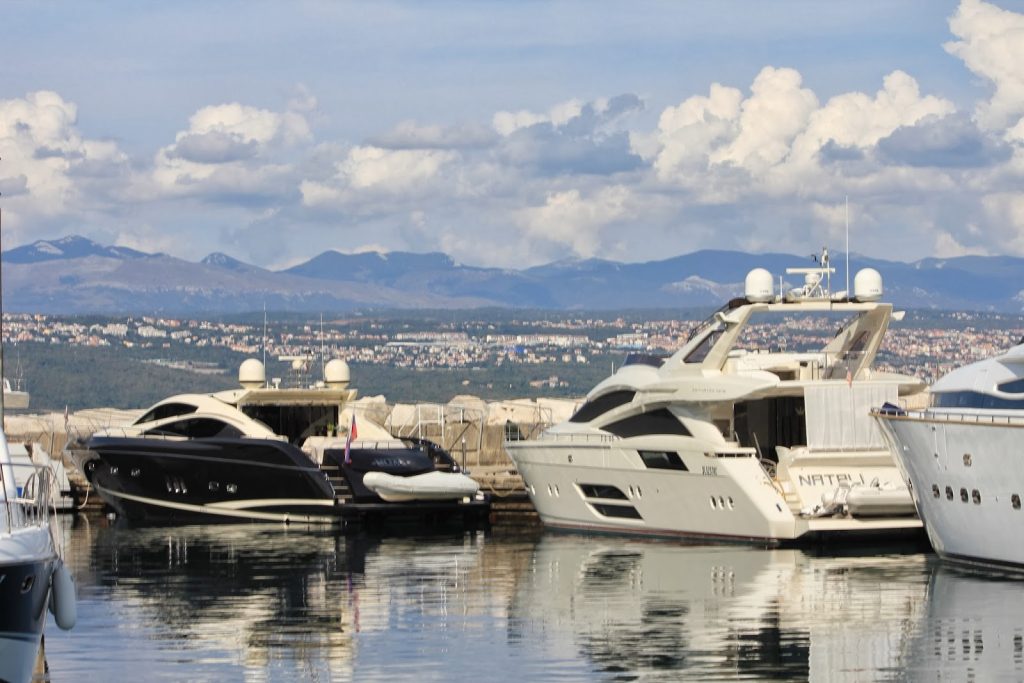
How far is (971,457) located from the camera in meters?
32.5

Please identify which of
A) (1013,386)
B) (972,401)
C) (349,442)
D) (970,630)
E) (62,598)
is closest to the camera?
(62,598)

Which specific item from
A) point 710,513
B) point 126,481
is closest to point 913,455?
point 710,513

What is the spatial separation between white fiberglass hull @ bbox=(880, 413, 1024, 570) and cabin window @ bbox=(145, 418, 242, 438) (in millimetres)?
16750

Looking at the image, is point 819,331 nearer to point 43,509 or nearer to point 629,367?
point 629,367

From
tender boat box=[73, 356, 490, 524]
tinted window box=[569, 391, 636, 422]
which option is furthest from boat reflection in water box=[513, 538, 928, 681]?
tender boat box=[73, 356, 490, 524]

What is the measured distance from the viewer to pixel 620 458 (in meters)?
40.4

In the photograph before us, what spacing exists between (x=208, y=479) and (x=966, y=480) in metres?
18.5

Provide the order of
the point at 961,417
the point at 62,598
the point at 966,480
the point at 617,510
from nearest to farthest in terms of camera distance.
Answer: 1. the point at 62,598
2. the point at 961,417
3. the point at 966,480
4. the point at 617,510

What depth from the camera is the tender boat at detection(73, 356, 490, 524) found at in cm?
4394

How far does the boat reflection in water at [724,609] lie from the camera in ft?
84.9

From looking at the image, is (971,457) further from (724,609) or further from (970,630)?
(970,630)

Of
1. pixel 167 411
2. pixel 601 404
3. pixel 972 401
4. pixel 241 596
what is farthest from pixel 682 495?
pixel 167 411

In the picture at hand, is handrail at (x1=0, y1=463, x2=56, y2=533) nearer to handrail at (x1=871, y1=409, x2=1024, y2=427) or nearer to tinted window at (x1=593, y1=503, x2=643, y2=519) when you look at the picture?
handrail at (x1=871, y1=409, x2=1024, y2=427)

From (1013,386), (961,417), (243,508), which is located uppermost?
(1013,386)
